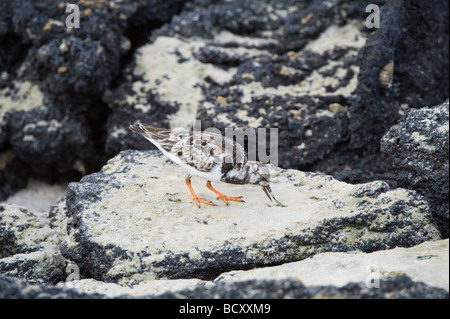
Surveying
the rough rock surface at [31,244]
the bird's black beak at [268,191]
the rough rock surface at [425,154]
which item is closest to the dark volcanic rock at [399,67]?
the rough rock surface at [425,154]

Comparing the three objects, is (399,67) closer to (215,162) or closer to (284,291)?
(215,162)

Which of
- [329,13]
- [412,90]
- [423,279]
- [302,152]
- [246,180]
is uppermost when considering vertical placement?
[329,13]

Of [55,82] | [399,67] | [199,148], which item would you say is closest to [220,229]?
[199,148]

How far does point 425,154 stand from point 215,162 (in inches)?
91.7

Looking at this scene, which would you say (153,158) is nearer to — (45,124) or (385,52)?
(45,124)

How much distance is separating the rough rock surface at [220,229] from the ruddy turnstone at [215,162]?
0.27 meters

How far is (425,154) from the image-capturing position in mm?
5723

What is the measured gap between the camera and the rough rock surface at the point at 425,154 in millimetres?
5645

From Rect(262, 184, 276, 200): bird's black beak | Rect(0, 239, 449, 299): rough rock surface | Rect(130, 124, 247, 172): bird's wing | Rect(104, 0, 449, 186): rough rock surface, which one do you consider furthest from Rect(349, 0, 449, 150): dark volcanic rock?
Rect(0, 239, 449, 299): rough rock surface

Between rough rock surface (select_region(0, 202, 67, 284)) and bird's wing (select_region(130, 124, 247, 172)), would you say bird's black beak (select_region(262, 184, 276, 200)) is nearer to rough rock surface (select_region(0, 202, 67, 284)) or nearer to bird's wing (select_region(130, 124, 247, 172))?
bird's wing (select_region(130, 124, 247, 172))

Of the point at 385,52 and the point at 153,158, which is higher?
the point at 385,52
